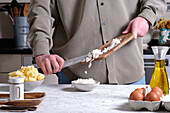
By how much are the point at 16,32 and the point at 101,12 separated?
169cm

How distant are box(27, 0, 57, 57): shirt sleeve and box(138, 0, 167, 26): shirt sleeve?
562 millimetres

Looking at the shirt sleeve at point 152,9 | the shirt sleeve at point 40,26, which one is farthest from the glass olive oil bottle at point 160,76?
the shirt sleeve at point 40,26

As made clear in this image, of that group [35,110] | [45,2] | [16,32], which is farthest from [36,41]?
[16,32]

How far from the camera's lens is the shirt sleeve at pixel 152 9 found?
166 centimetres

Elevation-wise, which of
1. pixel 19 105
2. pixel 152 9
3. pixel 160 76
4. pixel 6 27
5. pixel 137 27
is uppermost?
pixel 6 27

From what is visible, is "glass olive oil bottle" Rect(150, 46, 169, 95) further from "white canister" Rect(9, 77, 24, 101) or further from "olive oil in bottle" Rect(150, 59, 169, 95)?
"white canister" Rect(9, 77, 24, 101)

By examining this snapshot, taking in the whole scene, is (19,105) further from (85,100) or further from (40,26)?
(40,26)

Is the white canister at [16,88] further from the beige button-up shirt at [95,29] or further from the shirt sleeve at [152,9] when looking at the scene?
the shirt sleeve at [152,9]

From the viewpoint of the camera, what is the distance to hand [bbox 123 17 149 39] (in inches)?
62.9

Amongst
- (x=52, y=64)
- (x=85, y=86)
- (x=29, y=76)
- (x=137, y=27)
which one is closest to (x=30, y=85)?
(x=29, y=76)

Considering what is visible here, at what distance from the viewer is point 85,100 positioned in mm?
1258

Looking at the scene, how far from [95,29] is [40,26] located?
338 millimetres

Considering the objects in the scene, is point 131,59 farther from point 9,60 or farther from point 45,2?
point 9,60

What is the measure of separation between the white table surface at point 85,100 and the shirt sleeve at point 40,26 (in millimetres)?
245
